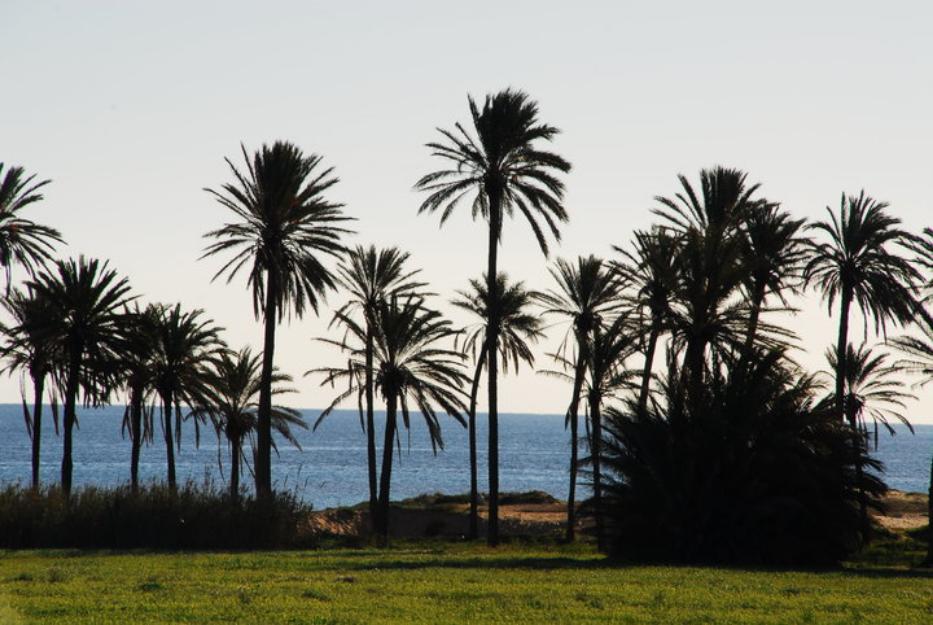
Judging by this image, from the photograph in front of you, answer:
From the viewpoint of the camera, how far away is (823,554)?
29547 mm

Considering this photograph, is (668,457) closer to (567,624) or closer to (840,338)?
(567,624)

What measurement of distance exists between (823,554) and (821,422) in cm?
340

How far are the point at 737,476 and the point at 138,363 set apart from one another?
82.0 feet

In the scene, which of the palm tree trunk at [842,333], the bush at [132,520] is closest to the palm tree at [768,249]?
the palm tree trunk at [842,333]

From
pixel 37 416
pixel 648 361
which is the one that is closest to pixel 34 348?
pixel 37 416

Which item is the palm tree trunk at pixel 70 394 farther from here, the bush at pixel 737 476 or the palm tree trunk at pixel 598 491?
the bush at pixel 737 476

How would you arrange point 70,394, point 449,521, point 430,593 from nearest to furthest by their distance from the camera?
point 430,593 → point 70,394 → point 449,521

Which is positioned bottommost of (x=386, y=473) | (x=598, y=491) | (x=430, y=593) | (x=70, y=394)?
(x=430, y=593)

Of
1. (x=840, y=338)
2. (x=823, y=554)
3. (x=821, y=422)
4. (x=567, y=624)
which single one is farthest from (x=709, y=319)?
(x=567, y=624)

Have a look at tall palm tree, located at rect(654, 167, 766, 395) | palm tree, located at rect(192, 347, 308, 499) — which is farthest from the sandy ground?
tall palm tree, located at rect(654, 167, 766, 395)

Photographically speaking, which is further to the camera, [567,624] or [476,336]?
[476,336]

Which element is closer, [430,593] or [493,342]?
[430,593]

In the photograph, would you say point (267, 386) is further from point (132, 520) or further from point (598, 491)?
point (598, 491)

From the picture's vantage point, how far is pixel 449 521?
65.6 metres
